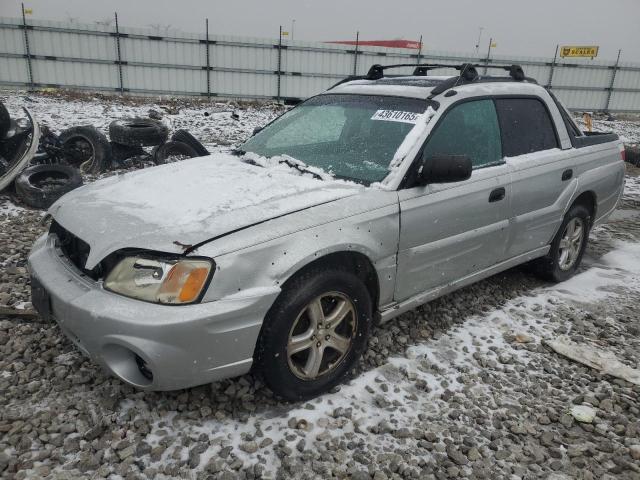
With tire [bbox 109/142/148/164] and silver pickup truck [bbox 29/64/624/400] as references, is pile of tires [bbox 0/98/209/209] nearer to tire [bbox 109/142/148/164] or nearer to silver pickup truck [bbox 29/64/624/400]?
tire [bbox 109/142/148/164]

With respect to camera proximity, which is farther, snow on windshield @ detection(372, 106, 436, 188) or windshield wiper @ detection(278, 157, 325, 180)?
windshield wiper @ detection(278, 157, 325, 180)

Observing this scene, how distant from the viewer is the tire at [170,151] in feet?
23.6

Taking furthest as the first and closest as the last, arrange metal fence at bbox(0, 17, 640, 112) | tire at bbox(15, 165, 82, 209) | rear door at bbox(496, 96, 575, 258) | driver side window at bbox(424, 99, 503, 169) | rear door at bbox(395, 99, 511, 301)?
metal fence at bbox(0, 17, 640, 112)
tire at bbox(15, 165, 82, 209)
rear door at bbox(496, 96, 575, 258)
driver side window at bbox(424, 99, 503, 169)
rear door at bbox(395, 99, 511, 301)

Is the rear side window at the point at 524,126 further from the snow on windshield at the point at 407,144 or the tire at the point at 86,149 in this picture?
the tire at the point at 86,149

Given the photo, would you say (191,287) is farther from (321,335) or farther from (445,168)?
(445,168)

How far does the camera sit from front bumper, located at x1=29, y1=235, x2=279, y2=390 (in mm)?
2059

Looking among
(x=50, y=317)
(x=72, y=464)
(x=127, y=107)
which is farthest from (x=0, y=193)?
(x=127, y=107)

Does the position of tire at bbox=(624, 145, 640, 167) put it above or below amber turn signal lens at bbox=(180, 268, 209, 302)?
below

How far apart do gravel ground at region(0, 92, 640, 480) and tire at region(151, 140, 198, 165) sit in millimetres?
3950

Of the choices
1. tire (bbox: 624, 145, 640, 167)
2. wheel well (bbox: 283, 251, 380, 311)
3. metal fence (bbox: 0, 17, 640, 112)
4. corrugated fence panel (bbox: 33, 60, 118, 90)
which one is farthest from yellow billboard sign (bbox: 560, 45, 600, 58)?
wheel well (bbox: 283, 251, 380, 311)

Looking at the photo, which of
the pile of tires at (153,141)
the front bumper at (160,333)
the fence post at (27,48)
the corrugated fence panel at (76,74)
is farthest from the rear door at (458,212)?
the fence post at (27,48)

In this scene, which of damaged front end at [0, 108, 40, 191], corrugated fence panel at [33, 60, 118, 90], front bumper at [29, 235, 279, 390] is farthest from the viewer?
corrugated fence panel at [33, 60, 118, 90]

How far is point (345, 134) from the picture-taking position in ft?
10.8

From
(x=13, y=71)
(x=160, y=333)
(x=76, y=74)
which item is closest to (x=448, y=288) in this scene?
(x=160, y=333)
